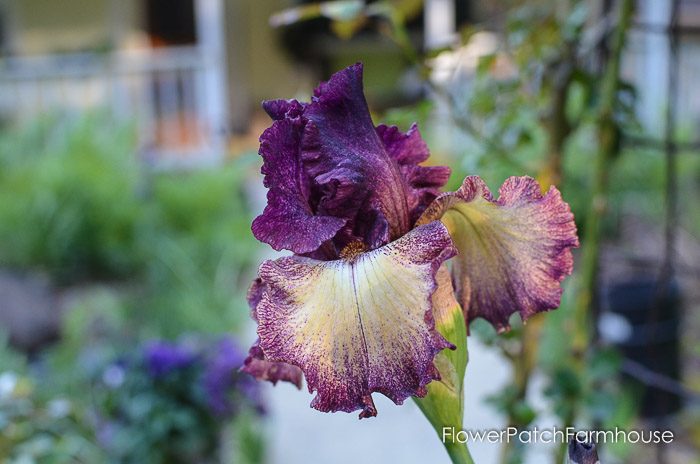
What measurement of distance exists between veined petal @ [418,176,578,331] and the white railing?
6384mm

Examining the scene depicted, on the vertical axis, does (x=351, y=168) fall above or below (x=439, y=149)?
above

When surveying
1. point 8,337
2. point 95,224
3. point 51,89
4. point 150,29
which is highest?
point 150,29

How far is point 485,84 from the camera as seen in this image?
119cm

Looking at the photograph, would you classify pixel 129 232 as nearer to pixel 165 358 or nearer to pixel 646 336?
pixel 165 358

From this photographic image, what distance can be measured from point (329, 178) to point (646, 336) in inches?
92.9

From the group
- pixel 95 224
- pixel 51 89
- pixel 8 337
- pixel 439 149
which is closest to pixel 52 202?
pixel 95 224

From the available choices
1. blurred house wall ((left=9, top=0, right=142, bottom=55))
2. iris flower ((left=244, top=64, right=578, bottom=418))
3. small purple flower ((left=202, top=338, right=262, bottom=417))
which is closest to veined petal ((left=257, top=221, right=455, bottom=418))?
iris flower ((left=244, top=64, right=578, bottom=418))

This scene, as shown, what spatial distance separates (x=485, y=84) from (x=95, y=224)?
A: 351 cm

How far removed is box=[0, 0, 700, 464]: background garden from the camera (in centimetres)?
107

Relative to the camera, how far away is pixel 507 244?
46 centimetres

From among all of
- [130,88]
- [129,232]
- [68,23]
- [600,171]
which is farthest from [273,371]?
[68,23]

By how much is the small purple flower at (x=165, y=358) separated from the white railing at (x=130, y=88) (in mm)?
4956

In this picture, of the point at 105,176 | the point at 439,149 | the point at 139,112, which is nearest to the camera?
the point at 105,176

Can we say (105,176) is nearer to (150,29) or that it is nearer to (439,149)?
(439,149)
